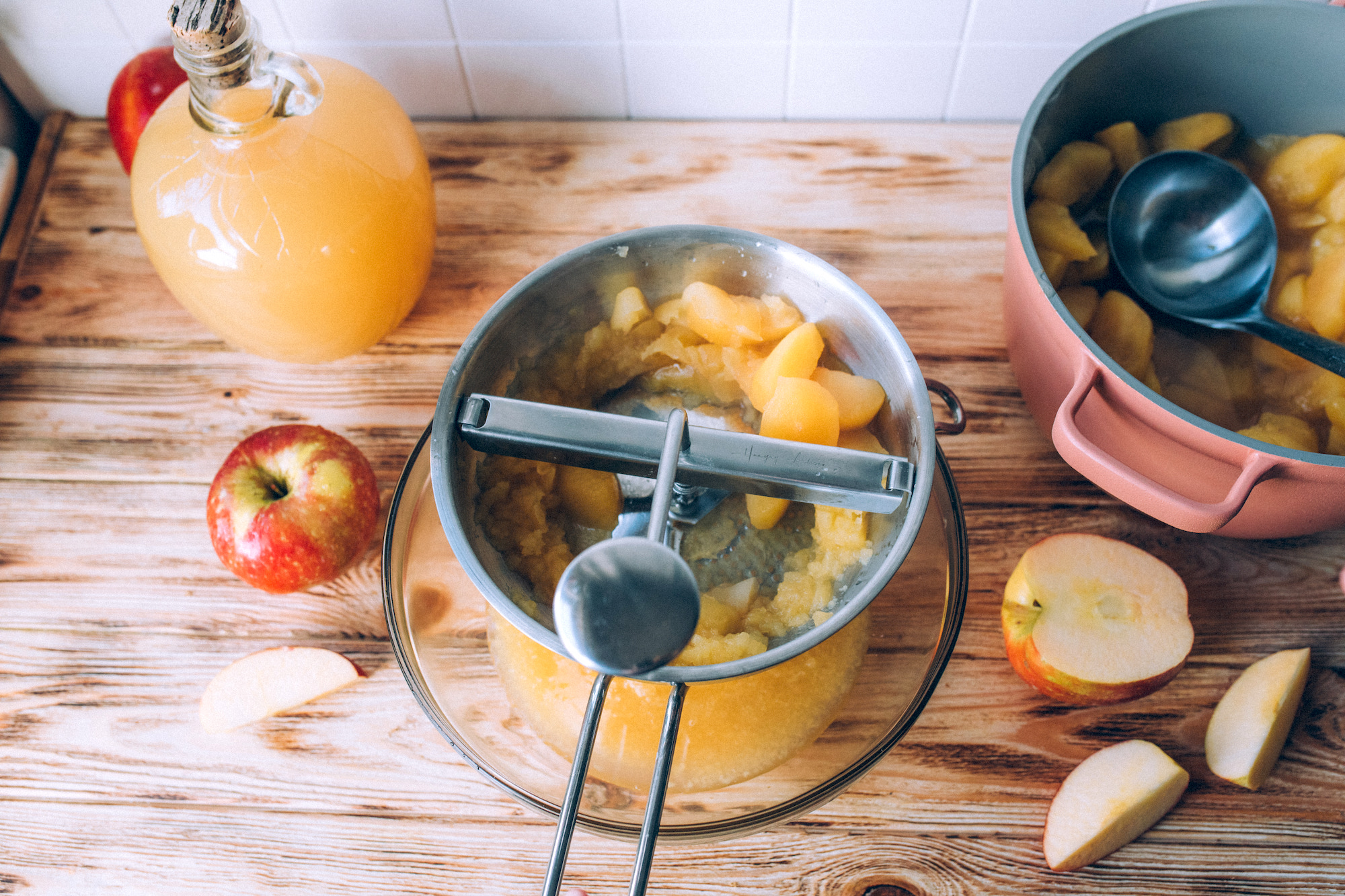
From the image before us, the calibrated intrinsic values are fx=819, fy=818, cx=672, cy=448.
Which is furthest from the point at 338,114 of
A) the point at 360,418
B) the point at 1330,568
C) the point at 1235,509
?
the point at 1330,568

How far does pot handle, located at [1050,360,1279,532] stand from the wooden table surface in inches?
6.4

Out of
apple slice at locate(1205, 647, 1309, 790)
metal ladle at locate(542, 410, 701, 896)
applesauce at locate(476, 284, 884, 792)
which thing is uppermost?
metal ladle at locate(542, 410, 701, 896)

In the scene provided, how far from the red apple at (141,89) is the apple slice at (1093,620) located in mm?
905

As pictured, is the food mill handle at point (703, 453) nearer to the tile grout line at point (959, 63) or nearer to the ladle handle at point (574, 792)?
the ladle handle at point (574, 792)

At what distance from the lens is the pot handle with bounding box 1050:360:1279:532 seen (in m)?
0.52

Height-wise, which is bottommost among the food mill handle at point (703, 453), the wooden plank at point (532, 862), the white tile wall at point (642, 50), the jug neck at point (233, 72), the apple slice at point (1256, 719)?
the wooden plank at point (532, 862)

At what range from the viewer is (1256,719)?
620 mm

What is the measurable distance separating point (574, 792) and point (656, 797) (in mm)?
46

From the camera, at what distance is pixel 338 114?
25.8 inches

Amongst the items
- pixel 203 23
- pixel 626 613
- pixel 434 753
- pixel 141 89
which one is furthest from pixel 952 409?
pixel 141 89

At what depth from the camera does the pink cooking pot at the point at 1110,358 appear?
537mm

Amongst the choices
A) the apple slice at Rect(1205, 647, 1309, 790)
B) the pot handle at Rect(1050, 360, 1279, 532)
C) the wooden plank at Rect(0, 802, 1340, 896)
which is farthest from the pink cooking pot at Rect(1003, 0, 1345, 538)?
the wooden plank at Rect(0, 802, 1340, 896)

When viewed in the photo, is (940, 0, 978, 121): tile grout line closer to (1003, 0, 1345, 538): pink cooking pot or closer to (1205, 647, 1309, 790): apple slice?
(1003, 0, 1345, 538): pink cooking pot

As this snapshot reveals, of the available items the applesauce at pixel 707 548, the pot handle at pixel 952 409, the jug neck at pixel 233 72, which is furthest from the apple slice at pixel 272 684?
the pot handle at pixel 952 409
